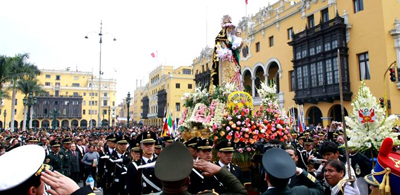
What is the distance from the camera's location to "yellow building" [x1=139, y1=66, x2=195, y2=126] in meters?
61.1

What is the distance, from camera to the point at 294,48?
28.7 meters

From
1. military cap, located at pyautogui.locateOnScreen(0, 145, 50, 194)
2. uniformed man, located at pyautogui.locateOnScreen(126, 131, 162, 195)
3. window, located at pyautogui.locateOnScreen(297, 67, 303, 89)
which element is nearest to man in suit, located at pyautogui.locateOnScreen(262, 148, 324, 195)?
military cap, located at pyautogui.locateOnScreen(0, 145, 50, 194)

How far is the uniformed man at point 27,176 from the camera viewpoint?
1789 mm

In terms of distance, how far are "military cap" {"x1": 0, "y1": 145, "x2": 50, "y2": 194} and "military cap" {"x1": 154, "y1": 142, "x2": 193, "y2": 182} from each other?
835 mm

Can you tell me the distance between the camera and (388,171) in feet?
8.32

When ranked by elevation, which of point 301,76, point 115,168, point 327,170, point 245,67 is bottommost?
point 115,168

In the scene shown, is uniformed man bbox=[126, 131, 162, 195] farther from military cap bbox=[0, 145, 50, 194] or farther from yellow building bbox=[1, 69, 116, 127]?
yellow building bbox=[1, 69, 116, 127]

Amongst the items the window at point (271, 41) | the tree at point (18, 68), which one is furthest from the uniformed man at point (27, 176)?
the tree at point (18, 68)

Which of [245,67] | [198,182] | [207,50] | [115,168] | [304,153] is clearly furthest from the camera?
[207,50]

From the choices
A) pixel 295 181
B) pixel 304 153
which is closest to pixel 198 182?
pixel 295 181

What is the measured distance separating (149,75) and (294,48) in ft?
195

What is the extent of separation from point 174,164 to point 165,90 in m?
61.9

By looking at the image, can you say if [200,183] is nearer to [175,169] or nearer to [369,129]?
[175,169]

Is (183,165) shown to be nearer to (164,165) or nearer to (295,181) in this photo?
(164,165)
